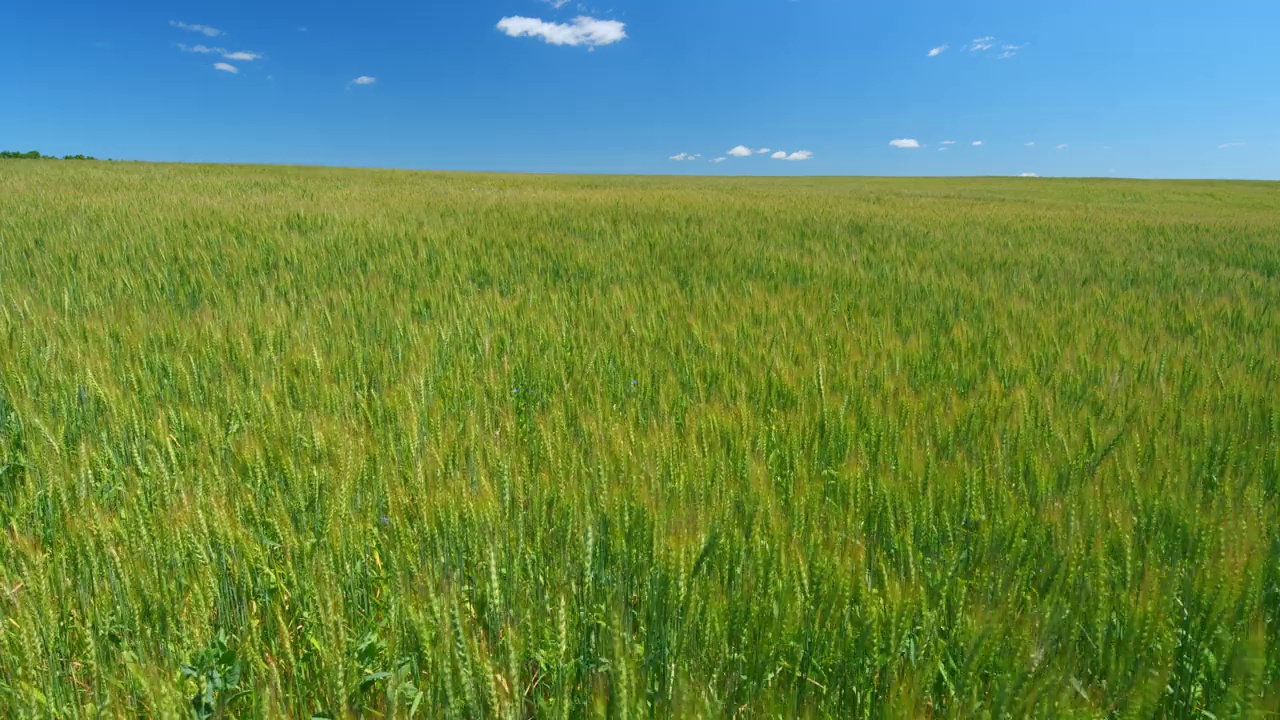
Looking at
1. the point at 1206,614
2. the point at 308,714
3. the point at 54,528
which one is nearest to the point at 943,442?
the point at 1206,614

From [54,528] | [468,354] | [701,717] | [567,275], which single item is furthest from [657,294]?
[701,717]

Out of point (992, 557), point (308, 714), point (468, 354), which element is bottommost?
point (308, 714)

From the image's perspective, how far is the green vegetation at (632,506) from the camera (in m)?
0.99

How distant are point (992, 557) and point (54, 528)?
201 centimetres

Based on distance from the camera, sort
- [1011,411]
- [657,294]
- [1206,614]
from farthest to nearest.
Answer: [657,294] < [1011,411] < [1206,614]

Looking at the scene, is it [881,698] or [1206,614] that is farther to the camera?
[1206,614]

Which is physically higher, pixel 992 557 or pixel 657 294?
pixel 657 294

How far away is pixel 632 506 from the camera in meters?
1.35

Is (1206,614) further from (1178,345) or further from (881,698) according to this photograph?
(1178,345)

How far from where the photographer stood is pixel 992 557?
1276mm

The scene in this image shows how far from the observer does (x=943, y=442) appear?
183 cm

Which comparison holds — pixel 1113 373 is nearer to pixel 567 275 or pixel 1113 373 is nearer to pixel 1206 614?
pixel 1206 614

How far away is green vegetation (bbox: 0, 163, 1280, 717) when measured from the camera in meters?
0.99

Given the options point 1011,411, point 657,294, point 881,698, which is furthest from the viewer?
point 657,294
